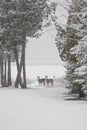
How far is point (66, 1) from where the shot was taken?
22062 mm

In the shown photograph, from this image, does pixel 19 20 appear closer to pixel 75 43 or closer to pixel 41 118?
pixel 75 43

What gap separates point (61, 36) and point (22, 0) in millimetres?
12148

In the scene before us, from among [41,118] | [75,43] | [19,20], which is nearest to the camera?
[41,118]

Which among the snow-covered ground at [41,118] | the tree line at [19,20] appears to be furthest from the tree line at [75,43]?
the tree line at [19,20]

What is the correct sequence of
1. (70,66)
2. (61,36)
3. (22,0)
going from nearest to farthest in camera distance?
(70,66) < (61,36) < (22,0)

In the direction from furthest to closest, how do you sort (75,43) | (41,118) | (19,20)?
(19,20) < (75,43) < (41,118)

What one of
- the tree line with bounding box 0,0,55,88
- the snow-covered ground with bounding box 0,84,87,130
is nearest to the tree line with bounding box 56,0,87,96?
the snow-covered ground with bounding box 0,84,87,130

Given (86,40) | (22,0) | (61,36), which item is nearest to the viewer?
(86,40)

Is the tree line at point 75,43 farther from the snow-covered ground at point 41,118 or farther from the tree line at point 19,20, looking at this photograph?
the tree line at point 19,20

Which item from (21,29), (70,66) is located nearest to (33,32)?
(21,29)

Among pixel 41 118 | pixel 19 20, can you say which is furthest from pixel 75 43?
pixel 19 20

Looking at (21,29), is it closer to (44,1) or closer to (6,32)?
(6,32)

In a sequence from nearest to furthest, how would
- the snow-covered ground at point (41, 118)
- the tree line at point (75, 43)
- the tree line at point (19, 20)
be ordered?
the snow-covered ground at point (41, 118) → the tree line at point (75, 43) → the tree line at point (19, 20)

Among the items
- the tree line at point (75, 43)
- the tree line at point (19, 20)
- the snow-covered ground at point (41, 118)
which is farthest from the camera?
the tree line at point (19, 20)
